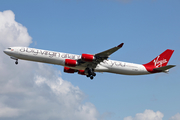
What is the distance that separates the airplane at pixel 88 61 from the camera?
53406mm

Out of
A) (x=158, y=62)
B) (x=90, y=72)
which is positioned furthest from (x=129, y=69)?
(x=90, y=72)

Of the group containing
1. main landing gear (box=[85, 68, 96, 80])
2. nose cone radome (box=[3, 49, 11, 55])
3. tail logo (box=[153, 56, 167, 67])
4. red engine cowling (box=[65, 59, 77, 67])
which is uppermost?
nose cone radome (box=[3, 49, 11, 55])

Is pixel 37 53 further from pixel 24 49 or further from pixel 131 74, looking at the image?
pixel 131 74

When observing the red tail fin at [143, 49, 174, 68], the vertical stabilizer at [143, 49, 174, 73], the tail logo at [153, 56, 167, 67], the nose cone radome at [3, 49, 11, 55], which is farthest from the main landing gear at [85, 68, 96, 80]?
the nose cone radome at [3, 49, 11, 55]

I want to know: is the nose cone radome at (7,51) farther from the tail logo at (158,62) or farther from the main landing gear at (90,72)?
the tail logo at (158,62)

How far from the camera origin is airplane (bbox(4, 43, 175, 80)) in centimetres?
5341

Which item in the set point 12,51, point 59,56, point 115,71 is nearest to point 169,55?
point 115,71

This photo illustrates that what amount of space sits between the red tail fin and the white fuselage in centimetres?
377

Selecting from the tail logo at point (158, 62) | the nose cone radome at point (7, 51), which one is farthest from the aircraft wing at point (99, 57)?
the nose cone radome at point (7, 51)

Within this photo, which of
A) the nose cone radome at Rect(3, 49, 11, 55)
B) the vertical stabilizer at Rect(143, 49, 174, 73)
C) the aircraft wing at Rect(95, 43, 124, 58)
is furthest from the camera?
the vertical stabilizer at Rect(143, 49, 174, 73)

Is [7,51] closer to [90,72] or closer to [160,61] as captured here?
[90,72]

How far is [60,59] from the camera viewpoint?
53.9 meters

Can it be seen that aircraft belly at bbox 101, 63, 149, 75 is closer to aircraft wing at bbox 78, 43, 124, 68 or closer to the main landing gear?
aircraft wing at bbox 78, 43, 124, 68

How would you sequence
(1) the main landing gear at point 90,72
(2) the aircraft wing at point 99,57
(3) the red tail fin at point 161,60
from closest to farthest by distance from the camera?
(2) the aircraft wing at point 99,57, (1) the main landing gear at point 90,72, (3) the red tail fin at point 161,60
